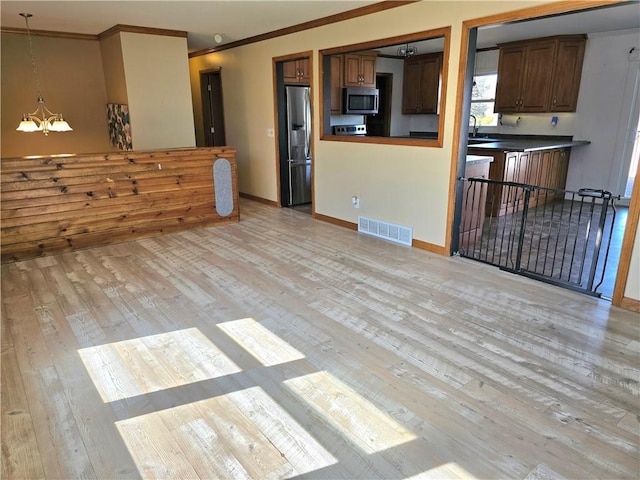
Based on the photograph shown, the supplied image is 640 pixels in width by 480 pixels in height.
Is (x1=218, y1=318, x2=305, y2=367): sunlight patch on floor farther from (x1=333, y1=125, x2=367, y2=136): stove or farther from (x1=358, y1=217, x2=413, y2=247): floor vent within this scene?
(x1=333, y1=125, x2=367, y2=136): stove

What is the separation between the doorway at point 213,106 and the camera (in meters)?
7.79

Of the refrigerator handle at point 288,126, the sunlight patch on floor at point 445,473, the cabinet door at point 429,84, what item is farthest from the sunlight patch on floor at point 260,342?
the cabinet door at point 429,84

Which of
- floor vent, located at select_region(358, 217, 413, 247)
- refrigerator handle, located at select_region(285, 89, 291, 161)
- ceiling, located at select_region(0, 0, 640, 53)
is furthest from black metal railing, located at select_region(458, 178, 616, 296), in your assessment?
refrigerator handle, located at select_region(285, 89, 291, 161)

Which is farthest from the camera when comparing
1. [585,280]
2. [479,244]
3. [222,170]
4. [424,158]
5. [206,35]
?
[206,35]

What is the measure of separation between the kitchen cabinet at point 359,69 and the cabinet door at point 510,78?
2.11 meters

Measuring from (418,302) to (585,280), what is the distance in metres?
1.61

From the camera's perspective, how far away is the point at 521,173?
5.98 meters

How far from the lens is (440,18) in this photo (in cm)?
392

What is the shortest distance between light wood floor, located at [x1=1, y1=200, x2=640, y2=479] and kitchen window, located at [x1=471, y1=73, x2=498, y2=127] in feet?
15.3

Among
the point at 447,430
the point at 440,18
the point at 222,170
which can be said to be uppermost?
the point at 440,18

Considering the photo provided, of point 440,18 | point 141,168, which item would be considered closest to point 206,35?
point 141,168

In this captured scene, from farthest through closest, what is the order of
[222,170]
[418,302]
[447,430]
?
[222,170] < [418,302] < [447,430]

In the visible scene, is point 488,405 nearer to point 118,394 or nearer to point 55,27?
point 118,394

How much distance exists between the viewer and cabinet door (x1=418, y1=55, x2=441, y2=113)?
26.0 ft
